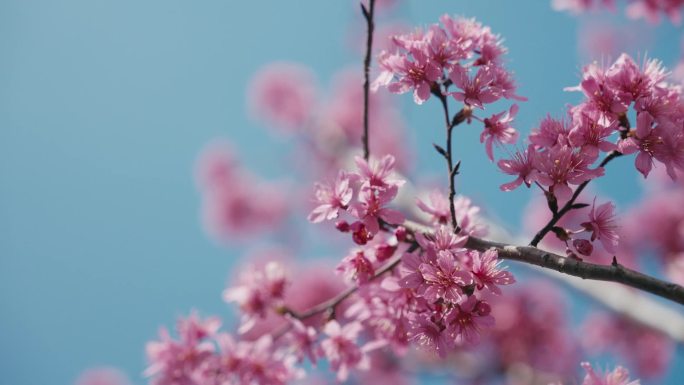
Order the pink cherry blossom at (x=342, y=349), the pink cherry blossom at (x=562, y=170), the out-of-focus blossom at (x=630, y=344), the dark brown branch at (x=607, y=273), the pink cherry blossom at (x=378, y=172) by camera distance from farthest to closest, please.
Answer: the out-of-focus blossom at (x=630, y=344) < the pink cherry blossom at (x=342, y=349) < the pink cherry blossom at (x=378, y=172) < the pink cherry blossom at (x=562, y=170) < the dark brown branch at (x=607, y=273)

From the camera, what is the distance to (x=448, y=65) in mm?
2018

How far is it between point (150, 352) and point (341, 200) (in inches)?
62.9

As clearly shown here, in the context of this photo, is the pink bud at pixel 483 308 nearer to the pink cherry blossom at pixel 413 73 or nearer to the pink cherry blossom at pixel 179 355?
the pink cherry blossom at pixel 413 73

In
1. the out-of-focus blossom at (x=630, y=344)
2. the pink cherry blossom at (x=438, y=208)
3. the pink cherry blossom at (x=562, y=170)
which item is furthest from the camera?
the out-of-focus blossom at (x=630, y=344)

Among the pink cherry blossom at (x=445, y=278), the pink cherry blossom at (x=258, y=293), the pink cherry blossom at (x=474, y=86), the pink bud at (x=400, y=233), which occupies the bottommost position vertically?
the pink cherry blossom at (x=445, y=278)

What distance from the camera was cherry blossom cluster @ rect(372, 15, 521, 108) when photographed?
1988mm

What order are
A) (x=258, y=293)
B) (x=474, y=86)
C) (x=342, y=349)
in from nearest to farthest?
(x=474, y=86) → (x=342, y=349) → (x=258, y=293)

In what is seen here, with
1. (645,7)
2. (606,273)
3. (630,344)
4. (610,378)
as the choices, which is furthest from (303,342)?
(630,344)

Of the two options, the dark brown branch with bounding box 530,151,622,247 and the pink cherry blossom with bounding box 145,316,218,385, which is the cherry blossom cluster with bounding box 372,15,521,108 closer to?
the dark brown branch with bounding box 530,151,622,247

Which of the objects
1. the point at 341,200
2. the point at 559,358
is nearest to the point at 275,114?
the point at 559,358

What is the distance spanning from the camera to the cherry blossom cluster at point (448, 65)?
6.52ft

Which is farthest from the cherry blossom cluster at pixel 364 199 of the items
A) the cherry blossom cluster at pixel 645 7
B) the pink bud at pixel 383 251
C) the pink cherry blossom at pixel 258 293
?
the cherry blossom cluster at pixel 645 7

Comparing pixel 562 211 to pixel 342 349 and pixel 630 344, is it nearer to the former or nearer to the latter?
pixel 342 349

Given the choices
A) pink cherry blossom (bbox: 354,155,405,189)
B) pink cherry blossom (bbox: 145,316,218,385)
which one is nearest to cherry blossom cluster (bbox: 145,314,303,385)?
pink cherry blossom (bbox: 145,316,218,385)
